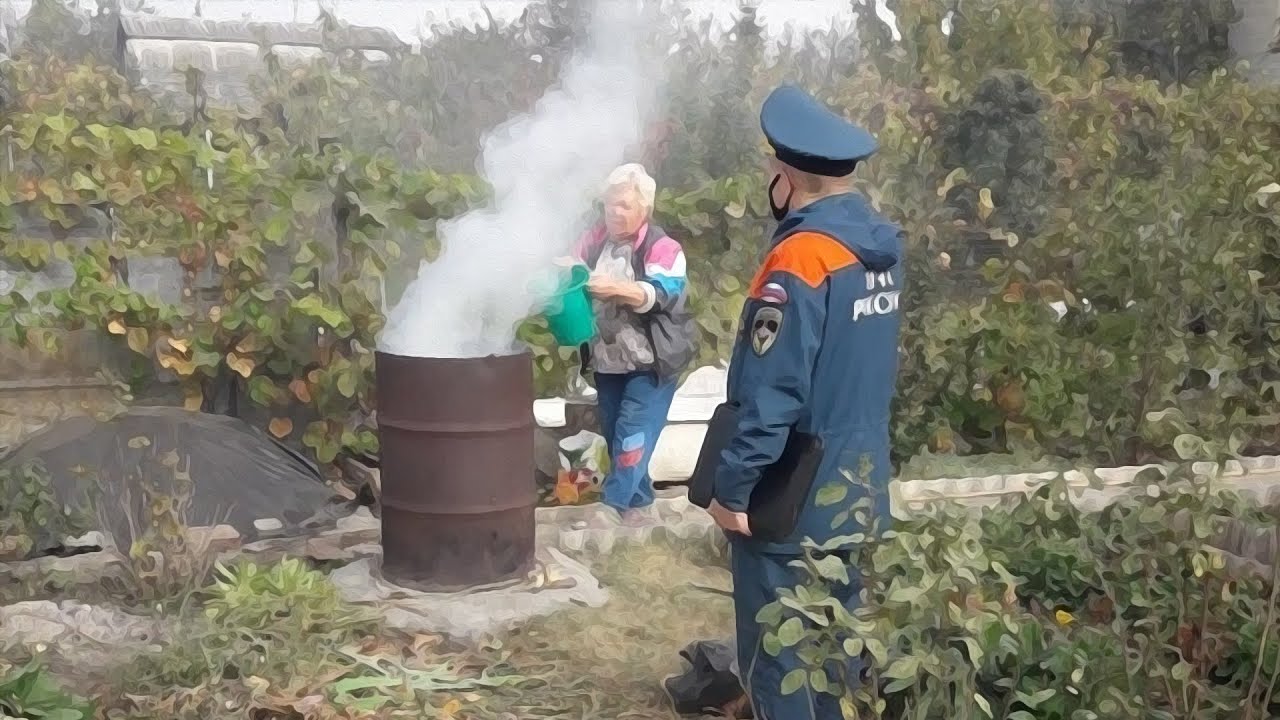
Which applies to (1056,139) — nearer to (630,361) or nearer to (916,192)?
(916,192)

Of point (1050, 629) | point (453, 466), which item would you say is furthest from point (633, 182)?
point (1050, 629)

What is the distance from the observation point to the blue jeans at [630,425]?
4.95 m

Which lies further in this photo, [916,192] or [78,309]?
[916,192]

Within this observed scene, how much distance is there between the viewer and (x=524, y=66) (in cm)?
856

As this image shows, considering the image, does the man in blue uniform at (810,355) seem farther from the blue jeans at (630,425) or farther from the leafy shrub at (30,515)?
the leafy shrub at (30,515)

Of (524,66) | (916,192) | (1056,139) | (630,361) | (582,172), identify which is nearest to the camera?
(630,361)

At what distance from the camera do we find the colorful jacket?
15.7ft

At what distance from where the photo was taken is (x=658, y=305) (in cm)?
482

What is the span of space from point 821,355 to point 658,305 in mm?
2011

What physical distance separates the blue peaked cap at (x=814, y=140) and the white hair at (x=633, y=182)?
1817 mm

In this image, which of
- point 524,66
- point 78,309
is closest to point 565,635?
point 78,309

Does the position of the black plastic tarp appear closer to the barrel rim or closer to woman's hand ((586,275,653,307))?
the barrel rim

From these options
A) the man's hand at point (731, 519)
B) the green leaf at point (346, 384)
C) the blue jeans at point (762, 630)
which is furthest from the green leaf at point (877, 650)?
the green leaf at point (346, 384)

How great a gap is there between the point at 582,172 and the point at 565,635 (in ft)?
6.83
